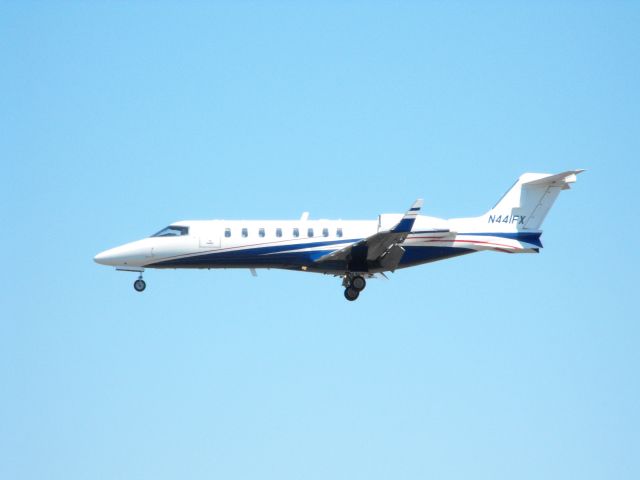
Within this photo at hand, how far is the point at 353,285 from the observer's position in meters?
38.9

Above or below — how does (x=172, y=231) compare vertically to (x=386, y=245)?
above

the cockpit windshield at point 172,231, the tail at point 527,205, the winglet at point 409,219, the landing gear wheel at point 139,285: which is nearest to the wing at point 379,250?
the winglet at point 409,219

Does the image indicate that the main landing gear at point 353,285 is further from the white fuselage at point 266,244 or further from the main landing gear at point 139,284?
the main landing gear at point 139,284

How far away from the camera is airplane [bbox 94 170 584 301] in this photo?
38.2m

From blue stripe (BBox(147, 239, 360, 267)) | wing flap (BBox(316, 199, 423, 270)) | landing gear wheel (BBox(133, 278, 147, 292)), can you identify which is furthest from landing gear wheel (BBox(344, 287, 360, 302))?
landing gear wheel (BBox(133, 278, 147, 292))

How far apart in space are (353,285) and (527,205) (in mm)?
7332

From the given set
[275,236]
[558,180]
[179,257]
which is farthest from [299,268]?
[558,180]

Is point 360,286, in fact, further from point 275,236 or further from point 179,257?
point 179,257

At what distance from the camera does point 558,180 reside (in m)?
39.9

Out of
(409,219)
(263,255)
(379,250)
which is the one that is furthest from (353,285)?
(409,219)

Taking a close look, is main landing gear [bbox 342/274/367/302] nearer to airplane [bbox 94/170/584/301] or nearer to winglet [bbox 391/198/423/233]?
airplane [bbox 94/170/584/301]

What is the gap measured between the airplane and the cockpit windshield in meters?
0.04

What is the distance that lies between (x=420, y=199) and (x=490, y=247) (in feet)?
20.6

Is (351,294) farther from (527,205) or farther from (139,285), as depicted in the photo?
(139,285)
